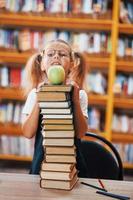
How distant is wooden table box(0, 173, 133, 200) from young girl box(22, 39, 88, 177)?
184 millimetres

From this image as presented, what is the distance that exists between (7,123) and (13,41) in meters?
0.79

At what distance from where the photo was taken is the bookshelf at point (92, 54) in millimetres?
3307

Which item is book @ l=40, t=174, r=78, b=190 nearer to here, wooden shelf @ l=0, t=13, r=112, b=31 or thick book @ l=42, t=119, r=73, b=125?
thick book @ l=42, t=119, r=73, b=125

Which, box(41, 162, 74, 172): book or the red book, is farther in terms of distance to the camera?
the red book

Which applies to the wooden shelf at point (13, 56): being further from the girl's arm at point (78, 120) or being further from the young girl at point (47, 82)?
the girl's arm at point (78, 120)

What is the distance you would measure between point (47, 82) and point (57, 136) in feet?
0.64

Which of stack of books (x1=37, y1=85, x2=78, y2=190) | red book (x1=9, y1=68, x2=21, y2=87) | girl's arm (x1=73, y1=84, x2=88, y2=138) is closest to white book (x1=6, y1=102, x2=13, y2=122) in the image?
red book (x1=9, y1=68, x2=21, y2=87)

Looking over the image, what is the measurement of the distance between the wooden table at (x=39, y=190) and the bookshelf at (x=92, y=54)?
7.13 feet

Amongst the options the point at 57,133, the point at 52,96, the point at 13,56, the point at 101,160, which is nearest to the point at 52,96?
the point at 52,96

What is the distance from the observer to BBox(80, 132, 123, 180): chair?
5.17 feet

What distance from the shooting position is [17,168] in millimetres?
3523

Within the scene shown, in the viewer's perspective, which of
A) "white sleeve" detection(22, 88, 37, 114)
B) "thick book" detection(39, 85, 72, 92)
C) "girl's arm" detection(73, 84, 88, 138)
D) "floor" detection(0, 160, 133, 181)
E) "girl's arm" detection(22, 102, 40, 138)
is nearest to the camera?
"thick book" detection(39, 85, 72, 92)

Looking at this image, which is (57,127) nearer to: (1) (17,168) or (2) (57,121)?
(2) (57,121)

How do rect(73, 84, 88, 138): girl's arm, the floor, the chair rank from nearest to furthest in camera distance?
rect(73, 84, 88, 138): girl's arm
the chair
the floor
